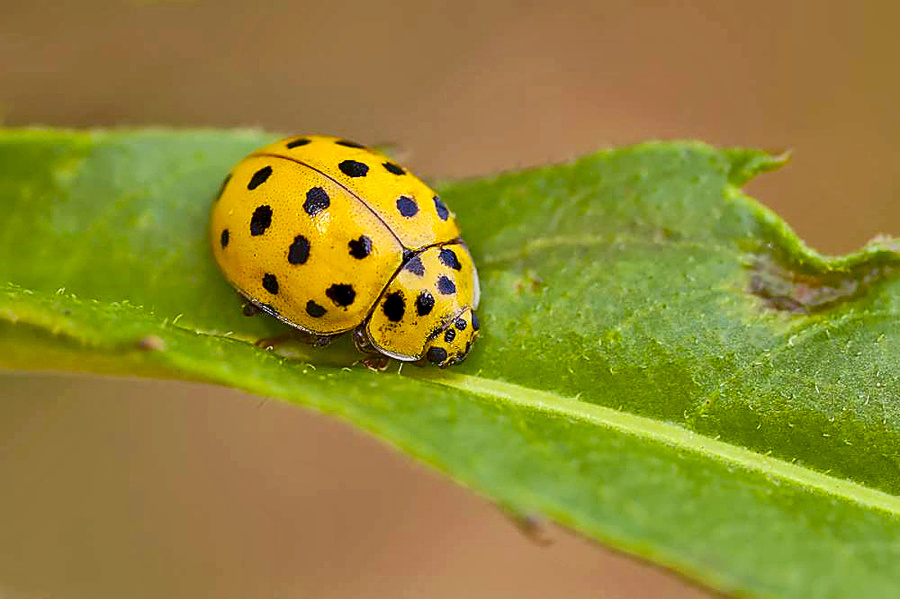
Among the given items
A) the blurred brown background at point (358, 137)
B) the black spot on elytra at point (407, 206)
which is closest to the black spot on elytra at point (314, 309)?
the black spot on elytra at point (407, 206)

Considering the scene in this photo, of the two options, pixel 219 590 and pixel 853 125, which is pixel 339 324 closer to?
pixel 219 590

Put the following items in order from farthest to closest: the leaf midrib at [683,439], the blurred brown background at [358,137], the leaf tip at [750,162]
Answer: the blurred brown background at [358,137] < the leaf tip at [750,162] < the leaf midrib at [683,439]

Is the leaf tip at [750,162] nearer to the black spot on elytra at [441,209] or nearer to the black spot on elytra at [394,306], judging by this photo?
the black spot on elytra at [441,209]

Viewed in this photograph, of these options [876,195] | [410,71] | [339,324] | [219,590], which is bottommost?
[219,590]

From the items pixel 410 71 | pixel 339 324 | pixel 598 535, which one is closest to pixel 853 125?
pixel 410 71

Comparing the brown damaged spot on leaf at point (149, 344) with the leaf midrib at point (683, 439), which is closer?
the brown damaged spot on leaf at point (149, 344)

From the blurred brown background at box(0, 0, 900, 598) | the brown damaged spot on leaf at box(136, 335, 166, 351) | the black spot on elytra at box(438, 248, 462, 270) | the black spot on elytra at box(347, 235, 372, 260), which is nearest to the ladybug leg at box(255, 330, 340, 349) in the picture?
the black spot on elytra at box(347, 235, 372, 260)

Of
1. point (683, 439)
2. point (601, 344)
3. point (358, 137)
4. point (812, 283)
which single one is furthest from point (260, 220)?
point (358, 137)
